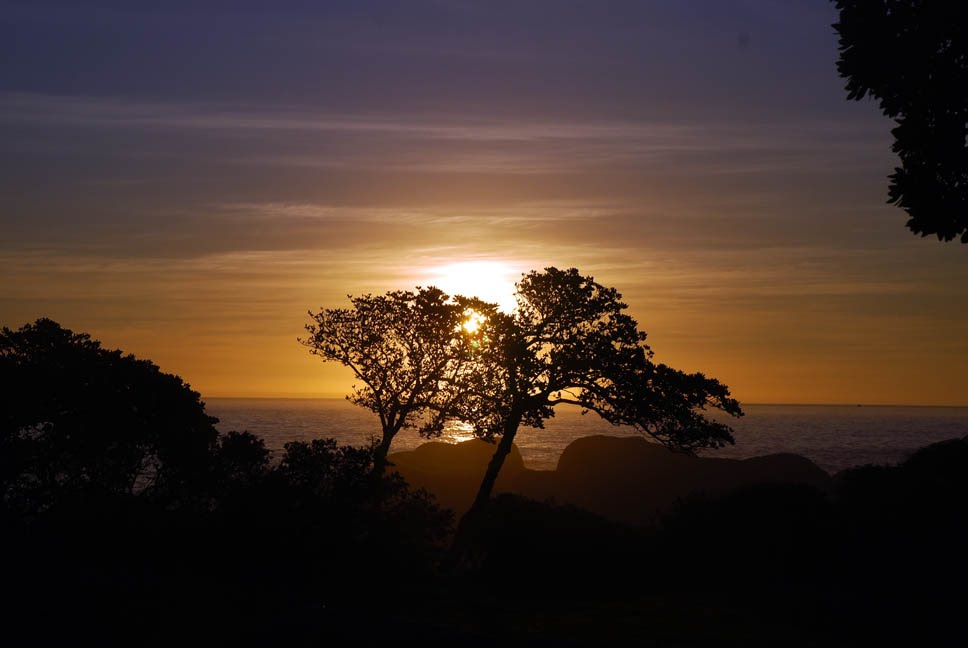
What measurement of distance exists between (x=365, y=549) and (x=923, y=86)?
2038 centimetres

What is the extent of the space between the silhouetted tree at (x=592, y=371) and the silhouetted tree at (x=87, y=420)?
11.8 meters

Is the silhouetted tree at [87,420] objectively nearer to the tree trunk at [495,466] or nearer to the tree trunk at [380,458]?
the tree trunk at [380,458]

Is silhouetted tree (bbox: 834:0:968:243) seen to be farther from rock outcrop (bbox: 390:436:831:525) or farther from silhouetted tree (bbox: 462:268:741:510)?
rock outcrop (bbox: 390:436:831:525)

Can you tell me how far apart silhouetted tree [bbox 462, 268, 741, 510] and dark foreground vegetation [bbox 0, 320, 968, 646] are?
3.25 m

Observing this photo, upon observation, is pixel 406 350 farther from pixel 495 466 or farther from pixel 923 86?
pixel 923 86

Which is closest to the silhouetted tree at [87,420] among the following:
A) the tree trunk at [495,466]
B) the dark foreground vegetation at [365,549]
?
the dark foreground vegetation at [365,549]

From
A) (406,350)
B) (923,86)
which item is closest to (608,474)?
(406,350)

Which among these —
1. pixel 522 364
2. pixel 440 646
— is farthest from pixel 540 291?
pixel 440 646

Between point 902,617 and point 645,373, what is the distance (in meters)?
14.2

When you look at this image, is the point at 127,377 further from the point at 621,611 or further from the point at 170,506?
the point at 621,611

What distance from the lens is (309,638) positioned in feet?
66.8

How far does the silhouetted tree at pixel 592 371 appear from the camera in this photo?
1490 inches

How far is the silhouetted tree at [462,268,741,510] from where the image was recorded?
37844 mm

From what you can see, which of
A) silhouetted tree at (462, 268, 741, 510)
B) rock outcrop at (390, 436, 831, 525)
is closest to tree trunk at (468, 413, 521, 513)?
silhouetted tree at (462, 268, 741, 510)
